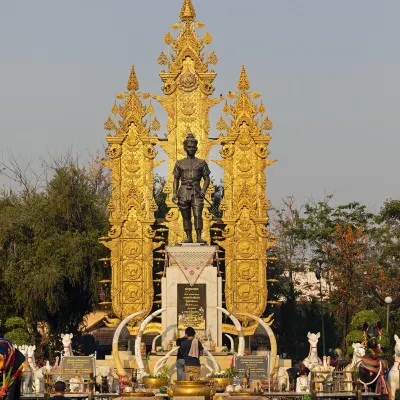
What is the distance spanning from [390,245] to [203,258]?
15.1m

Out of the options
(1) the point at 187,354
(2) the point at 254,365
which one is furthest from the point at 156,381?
(2) the point at 254,365

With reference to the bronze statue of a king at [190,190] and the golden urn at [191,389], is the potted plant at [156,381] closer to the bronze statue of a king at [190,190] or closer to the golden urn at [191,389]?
the golden urn at [191,389]

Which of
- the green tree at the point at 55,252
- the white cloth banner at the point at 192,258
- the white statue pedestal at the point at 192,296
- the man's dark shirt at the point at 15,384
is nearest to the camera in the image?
the man's dark shirt at the point at 15,384

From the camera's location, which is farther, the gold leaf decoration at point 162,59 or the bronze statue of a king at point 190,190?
the gold leaf decoration at point 162,59

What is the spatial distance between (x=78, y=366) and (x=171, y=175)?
1159 centimetres

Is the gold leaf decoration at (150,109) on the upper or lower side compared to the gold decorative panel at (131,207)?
upper

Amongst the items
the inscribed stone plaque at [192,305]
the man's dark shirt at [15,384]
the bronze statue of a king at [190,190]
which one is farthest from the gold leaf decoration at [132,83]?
the man's dark shirt at [15,384]

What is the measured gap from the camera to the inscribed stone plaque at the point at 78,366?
99.7ft

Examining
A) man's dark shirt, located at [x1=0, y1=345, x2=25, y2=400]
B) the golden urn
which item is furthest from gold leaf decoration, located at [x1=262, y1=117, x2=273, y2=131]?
man's dark shirt, located at [x1=0, y1=345, x2=25, y2=400]

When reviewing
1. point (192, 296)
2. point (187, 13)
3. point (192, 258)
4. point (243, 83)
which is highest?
point (187, 13)

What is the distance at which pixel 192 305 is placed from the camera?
3516 cm

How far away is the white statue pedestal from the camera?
1379 inches

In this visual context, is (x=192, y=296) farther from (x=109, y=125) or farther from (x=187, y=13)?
(x=187, y=13)

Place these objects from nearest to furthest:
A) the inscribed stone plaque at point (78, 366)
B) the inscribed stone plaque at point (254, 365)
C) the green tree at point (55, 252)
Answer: the inscribed stone plaque at point (254, 365) → the inscribed stone plaque at point (78, 366) → the green tree at point (55, 252)
